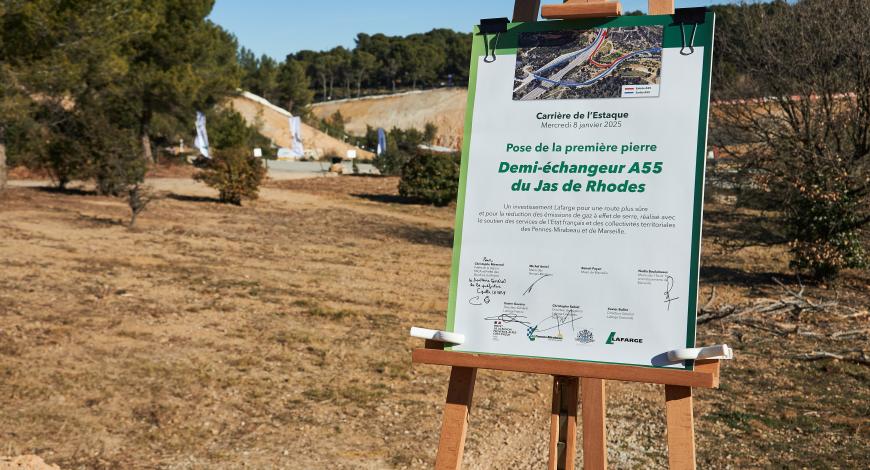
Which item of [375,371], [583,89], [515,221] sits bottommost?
[375,371]

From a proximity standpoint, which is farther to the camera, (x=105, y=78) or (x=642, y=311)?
(x=105, y=78)

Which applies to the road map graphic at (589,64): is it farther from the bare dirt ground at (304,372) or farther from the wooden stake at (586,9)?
the bare dirt ground at (304,372)

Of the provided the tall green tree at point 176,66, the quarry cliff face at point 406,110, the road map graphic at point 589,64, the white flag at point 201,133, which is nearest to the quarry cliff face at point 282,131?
the quarry cliff face at point 406,110

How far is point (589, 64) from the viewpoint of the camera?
361 centimetres

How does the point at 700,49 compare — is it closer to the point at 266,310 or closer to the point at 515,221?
the point at 515,221

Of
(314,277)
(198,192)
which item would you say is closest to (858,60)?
(314,277)

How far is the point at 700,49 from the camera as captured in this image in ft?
11.4

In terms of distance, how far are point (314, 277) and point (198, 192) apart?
48.7 feet

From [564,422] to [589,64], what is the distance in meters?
1.57

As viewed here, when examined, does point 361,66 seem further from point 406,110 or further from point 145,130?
point 145,130

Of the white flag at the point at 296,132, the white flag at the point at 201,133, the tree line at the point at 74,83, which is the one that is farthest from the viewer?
the white flag at the point at 296,132

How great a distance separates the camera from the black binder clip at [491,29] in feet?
12.2

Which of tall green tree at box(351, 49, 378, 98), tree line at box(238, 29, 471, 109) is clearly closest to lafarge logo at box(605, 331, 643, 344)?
tree line at box(238, 29, 471, 109)

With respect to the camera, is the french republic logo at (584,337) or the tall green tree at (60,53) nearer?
the french republic logo at (584,337)
